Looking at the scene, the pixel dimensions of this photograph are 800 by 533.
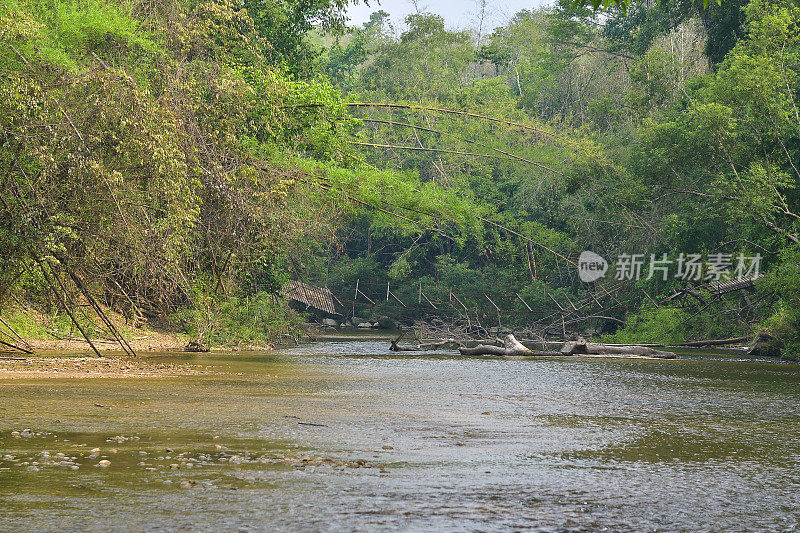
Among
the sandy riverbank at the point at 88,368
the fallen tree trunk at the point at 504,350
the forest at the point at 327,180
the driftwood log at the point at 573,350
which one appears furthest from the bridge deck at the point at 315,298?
the sandy riverbank at the point at 88,368

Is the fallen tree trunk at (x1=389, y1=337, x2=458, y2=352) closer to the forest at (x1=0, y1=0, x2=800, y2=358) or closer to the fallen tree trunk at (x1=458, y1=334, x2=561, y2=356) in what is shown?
the fallen tree trunk at (x1=458, y1=334, x2=561, y2=356)

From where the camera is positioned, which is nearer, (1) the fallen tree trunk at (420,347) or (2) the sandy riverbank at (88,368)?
(2) the sandy riverbank at (88,368)

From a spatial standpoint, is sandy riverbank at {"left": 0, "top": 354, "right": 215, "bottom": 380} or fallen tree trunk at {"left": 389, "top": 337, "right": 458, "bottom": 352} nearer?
sandy riverbank at {"left": 0, "top": 354, "right": 215, "bottom": 380}

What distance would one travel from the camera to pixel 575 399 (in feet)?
34.4

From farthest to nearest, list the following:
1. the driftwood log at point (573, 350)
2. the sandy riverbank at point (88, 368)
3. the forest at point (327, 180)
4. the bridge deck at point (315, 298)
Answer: the bridge deck at point (315, 298)
the driftwood log at point (573, 350)
the forest at point (327, 180)
the sandy riverbank at point (88, 368)

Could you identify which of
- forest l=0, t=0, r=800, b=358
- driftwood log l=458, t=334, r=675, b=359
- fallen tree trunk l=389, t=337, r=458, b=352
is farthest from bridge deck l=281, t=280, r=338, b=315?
driftwood log l=458, t=334, r=675, b=359

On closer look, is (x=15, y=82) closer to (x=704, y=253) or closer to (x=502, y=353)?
(x=502, y=353)

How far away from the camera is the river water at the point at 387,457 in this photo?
4.25 metres

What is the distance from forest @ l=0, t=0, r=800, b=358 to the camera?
38.3ft

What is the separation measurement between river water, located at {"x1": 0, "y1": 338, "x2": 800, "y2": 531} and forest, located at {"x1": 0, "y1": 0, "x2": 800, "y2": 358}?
3088 mm

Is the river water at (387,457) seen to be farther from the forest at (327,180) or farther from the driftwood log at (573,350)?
the driftwood log at (573,350)

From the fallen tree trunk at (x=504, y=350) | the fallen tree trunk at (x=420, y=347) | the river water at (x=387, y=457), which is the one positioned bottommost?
the fallen tree trunk at (x=420, y=347)

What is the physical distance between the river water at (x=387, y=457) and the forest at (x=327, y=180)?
309 centimetres

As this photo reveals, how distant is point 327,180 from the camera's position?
64.3 feet
